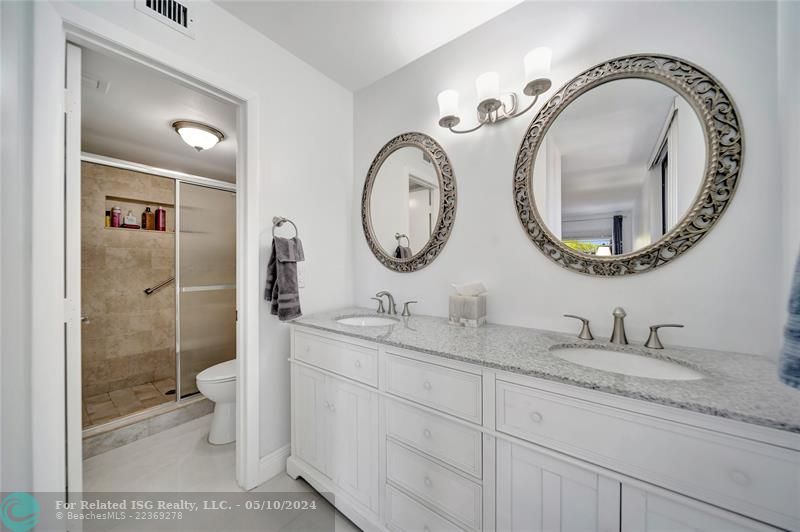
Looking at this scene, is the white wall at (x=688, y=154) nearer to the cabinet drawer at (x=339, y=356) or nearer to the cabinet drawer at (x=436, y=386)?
the cabinet drawer at (x=436, y=386)

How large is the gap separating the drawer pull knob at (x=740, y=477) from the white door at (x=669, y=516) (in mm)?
82

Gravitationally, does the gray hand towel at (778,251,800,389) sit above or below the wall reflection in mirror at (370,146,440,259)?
below

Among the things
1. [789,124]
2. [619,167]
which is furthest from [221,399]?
[789,124]

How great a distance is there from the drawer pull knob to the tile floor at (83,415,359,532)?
1426 mm

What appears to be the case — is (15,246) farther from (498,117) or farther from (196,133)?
(498,117)

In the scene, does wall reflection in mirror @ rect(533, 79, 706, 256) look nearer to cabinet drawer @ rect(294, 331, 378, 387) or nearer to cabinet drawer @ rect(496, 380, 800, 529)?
cabinet drawer @ rect(496, 380, 800, 529)

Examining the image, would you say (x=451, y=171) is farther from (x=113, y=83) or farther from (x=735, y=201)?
(x=113, y=83)

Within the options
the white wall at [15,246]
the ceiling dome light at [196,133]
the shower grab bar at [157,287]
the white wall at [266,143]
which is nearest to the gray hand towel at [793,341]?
the white wall at [266,143]

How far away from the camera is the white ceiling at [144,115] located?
1691 mm

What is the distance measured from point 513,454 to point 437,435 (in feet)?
0.93

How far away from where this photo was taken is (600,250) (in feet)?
4.15

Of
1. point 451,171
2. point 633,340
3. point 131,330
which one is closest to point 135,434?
point 131,330

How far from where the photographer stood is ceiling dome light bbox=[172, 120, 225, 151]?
2235mm

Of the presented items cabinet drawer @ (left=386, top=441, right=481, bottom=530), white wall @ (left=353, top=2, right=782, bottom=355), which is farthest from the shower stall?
cabinet drawer @ (left=386, top=441, right=481, bottom=530)
